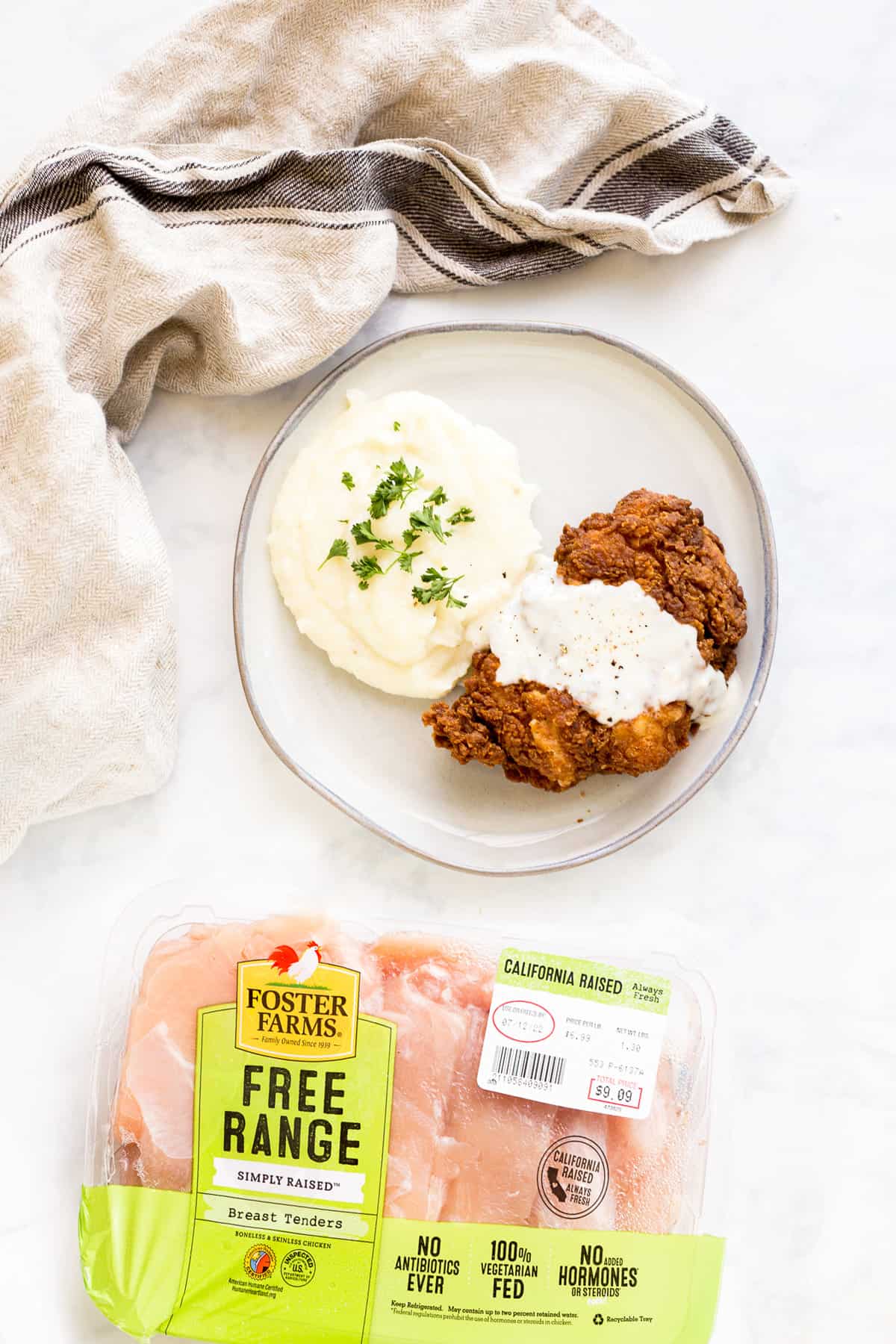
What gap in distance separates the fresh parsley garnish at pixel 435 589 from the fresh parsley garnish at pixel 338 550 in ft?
0.60

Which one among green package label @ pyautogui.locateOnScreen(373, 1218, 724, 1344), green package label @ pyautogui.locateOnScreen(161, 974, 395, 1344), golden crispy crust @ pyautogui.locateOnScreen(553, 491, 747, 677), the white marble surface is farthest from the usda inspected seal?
golden crispy crust @ pyautogui.locateOnScreen(553, 491, 747, 677)

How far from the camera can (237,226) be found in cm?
263

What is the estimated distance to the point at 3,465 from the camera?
8.11 ft

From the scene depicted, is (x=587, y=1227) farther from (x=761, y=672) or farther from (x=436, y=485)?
(x=436, y=485)

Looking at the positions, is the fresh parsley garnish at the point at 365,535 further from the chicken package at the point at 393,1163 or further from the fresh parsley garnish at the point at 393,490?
the chicken package at the point at 393,1163

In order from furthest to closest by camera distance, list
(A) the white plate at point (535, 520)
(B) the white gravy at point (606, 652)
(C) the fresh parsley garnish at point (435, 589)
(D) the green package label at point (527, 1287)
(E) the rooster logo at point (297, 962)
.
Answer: (A) the white plate at point (535, 520) → (C) the fresh parsley garnish at point (435, 589) → (B) the white gravy at point (606, 652) → (E) the rooster logo at point (297, 962) → (D) the green package label at point (527, 1287)

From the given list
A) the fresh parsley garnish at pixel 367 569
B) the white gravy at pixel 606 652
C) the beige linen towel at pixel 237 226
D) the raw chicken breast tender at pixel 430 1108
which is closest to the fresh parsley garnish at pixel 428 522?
the fresh parsley garnish at pixel 367 569

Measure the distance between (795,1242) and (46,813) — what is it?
79.2 inches

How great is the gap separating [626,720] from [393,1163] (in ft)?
3.36

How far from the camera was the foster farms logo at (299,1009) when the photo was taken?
89.2 inches

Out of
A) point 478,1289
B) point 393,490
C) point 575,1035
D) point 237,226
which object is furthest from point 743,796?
point 237,226

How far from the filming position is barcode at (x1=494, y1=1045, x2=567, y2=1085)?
7.30ft

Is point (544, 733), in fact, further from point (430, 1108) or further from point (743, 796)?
point (430, 1108)

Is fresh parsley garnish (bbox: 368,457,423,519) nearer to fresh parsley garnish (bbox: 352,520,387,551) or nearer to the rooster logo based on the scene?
fresh parsley garnish (bbox: 352,520,387,551)
